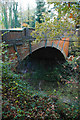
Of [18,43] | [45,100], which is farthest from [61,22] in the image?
[18,43]

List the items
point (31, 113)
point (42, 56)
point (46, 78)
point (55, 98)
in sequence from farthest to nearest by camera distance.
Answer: point (42, 56), point (46, 78), point (55, 98), point (31, 113)

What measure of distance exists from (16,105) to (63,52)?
5154 millimetres

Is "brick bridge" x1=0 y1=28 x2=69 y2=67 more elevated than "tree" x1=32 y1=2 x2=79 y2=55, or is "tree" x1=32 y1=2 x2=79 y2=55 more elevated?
"tree" x1=32 y1=2 x2=79 y2=55

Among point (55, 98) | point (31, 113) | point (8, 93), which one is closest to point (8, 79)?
point (8, 93)

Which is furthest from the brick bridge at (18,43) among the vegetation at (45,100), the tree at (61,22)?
the tree at (61,22)

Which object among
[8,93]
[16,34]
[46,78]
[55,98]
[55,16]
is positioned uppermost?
[55,16]

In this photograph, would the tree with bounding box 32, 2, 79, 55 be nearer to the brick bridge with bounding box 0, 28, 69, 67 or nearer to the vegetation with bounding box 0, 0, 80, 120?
the vegetation with bounding box 0, 0, 80, 120

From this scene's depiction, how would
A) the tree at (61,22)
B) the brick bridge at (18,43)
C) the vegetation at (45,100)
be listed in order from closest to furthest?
the tree at (61,22), the vegetation at (45,100), the brick bridge at (18,43)

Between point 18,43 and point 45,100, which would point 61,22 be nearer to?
point 45,100

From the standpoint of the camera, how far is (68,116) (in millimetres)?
3043

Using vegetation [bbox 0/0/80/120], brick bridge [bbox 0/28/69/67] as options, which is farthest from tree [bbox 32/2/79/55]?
brick bridge [bbox 0/28/69/67]

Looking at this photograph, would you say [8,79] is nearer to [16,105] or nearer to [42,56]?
[16,105]

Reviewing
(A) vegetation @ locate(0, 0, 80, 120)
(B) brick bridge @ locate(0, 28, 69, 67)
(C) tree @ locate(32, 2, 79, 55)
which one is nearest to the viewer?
(C) tree @ locate(32, 2, 79, 55)

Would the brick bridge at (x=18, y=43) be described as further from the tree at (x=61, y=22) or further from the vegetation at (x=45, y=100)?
the tree at (x=61, y=22)
